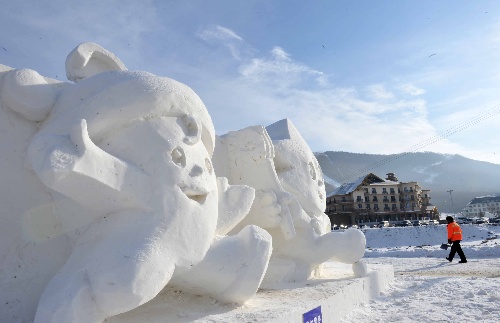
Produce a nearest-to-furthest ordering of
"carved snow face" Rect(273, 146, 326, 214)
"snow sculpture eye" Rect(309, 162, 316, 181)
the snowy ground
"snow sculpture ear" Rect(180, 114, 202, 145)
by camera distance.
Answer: "snow sculpture ear" Rect(180, 114, 202, 145) → the snowy ground → "carved snow face" Rect(273, 146, 326, 214) → "snow sculpture eye" Rect(309, 162, 316, 181)

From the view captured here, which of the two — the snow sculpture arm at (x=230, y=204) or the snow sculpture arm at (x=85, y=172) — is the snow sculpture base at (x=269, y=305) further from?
the snow sculpture arm at (x=85, y=172)

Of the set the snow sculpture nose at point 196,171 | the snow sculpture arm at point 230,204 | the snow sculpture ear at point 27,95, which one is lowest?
the snow sculpture arm at point 230,204

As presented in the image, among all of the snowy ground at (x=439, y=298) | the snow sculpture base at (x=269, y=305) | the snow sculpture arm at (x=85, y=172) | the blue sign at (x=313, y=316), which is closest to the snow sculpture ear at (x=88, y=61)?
the snow sculpture arm at (x=85, y=172)

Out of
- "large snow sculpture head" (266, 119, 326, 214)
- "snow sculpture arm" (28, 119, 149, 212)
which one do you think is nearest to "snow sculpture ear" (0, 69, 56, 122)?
"snow sculpture arm" (28, 119, 149, 212)

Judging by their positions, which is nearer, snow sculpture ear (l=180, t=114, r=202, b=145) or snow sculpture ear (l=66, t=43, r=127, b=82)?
snow sculpture ear (l=180, t=114, r=202, b=145)

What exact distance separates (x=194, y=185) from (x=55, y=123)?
0.96 metres

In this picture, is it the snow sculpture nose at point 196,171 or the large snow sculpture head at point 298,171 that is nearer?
the snow sculpture nose at point 196,171

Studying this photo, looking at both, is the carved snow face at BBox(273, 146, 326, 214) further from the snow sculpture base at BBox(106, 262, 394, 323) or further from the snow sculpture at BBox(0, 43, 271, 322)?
the snow sculpture at BBox(0, 43, 271, 322)

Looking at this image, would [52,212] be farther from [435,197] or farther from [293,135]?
[435,197]

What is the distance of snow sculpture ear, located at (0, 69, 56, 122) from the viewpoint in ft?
9.41

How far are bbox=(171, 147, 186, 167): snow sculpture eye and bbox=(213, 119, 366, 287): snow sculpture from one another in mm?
Answer: 1526

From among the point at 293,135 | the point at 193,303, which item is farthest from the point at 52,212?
the point at 293,135

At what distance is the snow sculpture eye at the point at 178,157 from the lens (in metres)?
2.87

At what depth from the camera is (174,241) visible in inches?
103
